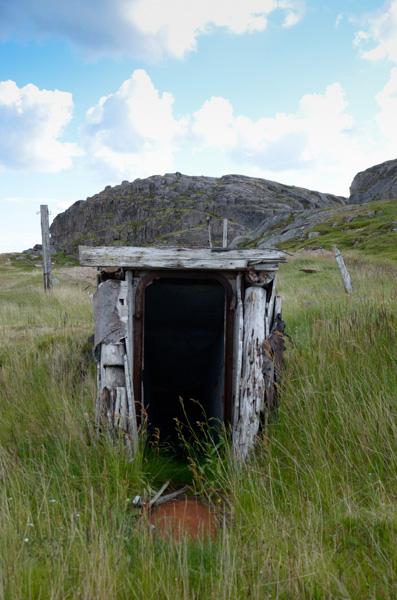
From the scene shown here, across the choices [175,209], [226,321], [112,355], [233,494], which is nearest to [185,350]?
[226,321]

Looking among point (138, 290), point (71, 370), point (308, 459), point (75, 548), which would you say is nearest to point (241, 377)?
point (308, 459)

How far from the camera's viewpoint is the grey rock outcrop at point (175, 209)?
239 feet

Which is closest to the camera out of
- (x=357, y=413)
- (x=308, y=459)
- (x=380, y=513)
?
(x=380, y=513)

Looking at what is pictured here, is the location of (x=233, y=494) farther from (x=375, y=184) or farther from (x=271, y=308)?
(x=375, y=184)

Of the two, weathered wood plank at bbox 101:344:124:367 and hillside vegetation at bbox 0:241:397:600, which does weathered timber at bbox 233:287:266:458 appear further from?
weathered wood plank at bbox 101:344:124:367

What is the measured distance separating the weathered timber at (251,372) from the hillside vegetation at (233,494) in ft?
0.61

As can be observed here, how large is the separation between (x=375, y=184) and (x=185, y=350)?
75615 millimetres

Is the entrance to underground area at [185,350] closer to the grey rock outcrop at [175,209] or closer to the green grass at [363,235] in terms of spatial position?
the green grass at [363,235]

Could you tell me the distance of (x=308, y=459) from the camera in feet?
9.98

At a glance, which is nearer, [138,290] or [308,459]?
[308,459]

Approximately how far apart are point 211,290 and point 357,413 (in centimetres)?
286

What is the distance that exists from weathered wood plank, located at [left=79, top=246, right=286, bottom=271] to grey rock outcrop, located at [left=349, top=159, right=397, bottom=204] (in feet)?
229

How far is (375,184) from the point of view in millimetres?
71688

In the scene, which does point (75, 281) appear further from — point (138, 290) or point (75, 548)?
point (75, 548)
